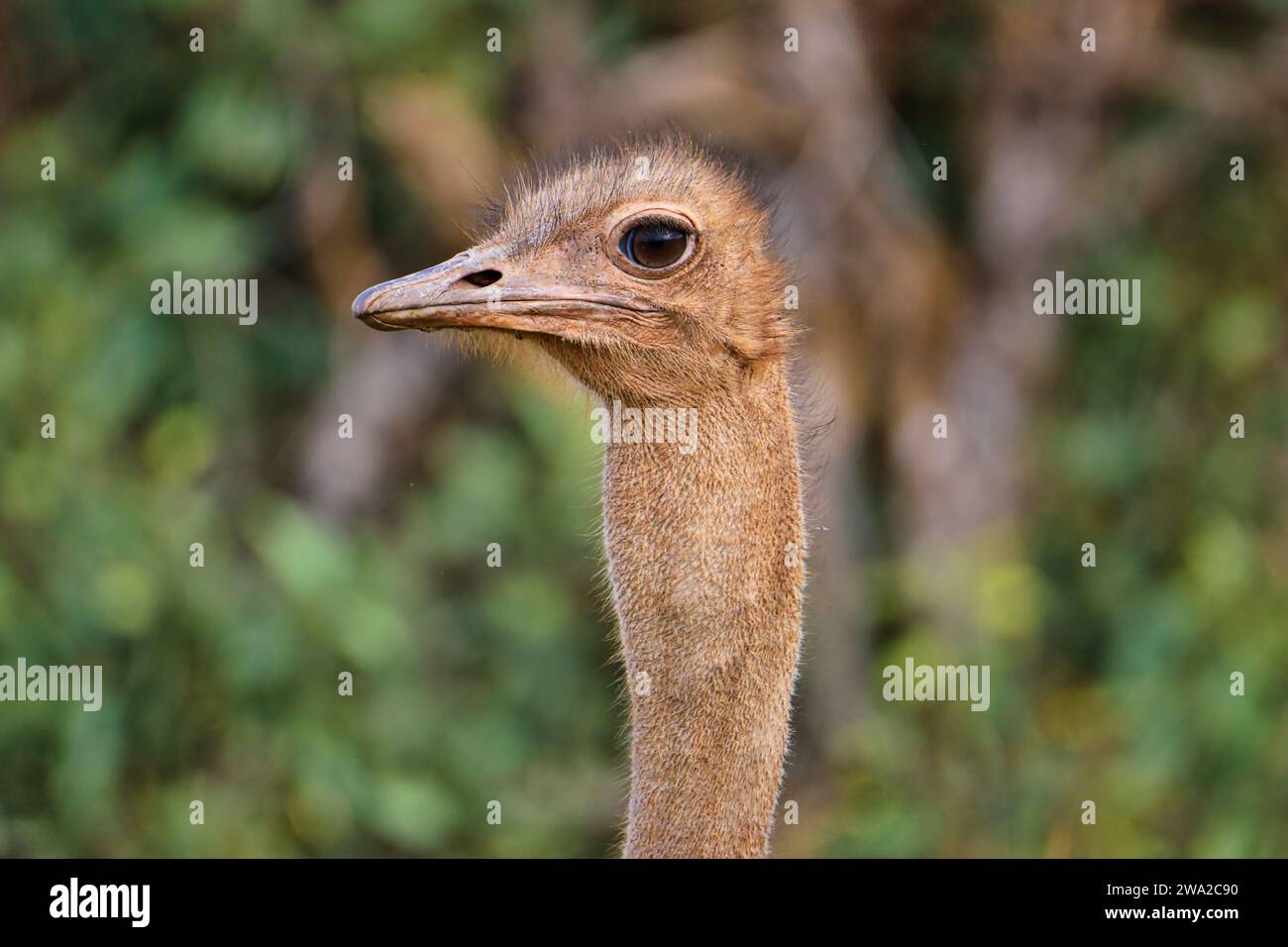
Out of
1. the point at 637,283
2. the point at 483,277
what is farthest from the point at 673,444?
the point at 483,277

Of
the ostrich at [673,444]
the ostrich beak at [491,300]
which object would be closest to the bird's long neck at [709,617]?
the ostrich at [673,444]

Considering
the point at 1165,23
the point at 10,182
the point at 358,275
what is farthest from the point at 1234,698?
the point at 10,182

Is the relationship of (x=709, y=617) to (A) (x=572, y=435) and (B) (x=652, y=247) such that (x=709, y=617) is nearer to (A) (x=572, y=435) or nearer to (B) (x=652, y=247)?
(B) (x=652, y=247)

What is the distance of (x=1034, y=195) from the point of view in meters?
5.98

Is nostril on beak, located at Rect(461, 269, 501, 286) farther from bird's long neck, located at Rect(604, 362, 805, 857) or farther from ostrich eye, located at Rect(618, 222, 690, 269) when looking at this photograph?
bird's long neck, located at Rect(604, 362, 805, 857)

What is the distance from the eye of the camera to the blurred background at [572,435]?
456cm

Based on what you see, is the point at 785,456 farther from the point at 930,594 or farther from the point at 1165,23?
the point at 1165,23

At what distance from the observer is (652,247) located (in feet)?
8.91

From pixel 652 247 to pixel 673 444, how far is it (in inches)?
11.3

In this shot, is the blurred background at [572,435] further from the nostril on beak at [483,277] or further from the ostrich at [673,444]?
the nostril on beak at [483,277]

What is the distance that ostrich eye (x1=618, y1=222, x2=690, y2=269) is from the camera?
107 inches
